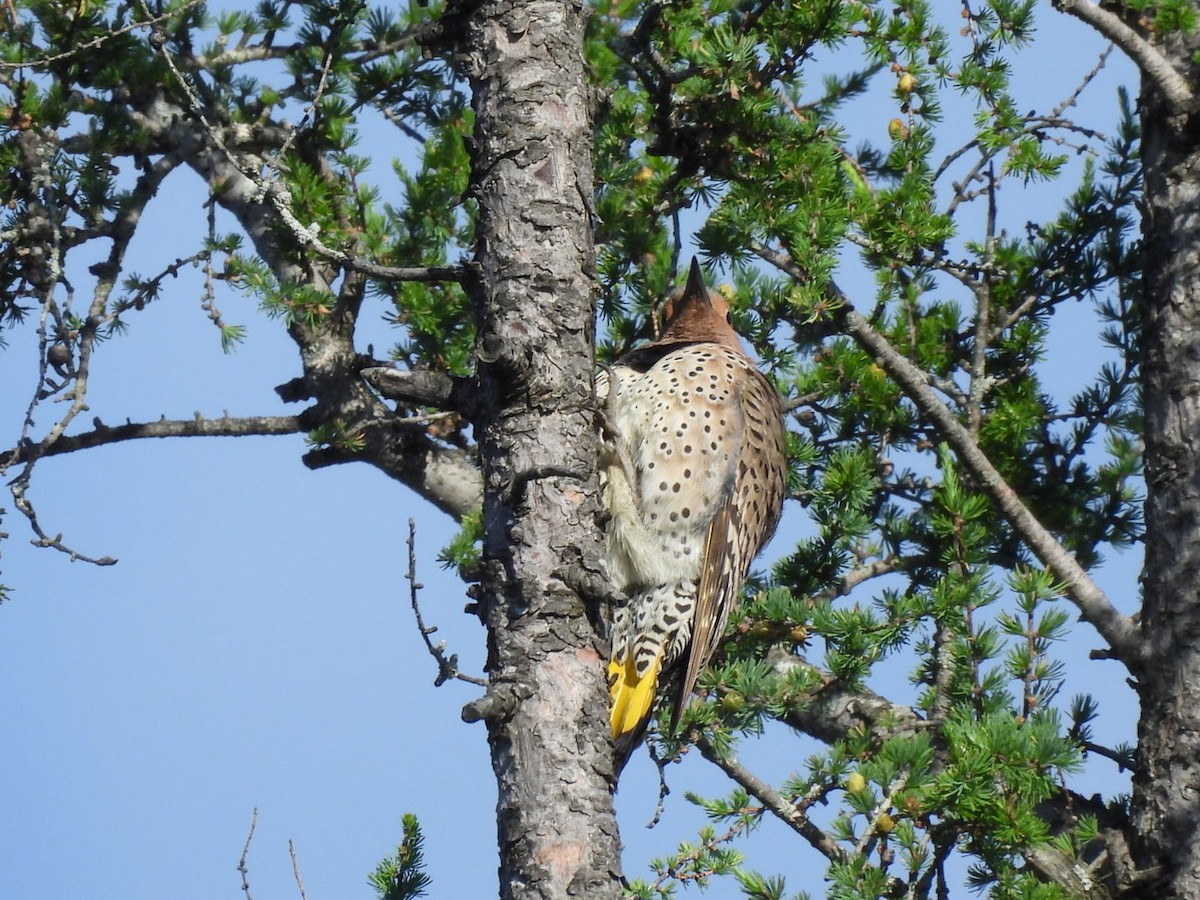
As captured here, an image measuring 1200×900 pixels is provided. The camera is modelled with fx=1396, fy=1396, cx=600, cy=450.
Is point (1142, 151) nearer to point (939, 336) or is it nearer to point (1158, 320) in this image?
point (1158, 320)

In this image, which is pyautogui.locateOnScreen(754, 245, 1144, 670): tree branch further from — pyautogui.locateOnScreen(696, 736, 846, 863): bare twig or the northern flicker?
pyautogui.locateOnScreen(696, 736, 846, 863): bare twig

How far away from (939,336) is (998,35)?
121 cm

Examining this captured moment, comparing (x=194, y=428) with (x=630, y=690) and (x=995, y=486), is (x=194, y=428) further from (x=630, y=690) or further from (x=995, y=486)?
(x=995, y=486)

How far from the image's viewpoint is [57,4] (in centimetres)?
524

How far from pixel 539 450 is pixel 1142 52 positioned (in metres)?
3.56

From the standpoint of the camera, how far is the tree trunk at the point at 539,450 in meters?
2.78

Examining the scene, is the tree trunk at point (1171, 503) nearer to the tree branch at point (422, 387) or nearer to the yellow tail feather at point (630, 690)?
the yellow tail feather at point (630, 690)

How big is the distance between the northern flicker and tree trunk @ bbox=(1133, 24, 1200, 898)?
154 centimetres

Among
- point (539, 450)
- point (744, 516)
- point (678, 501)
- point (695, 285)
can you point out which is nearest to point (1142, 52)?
point (695, 285)

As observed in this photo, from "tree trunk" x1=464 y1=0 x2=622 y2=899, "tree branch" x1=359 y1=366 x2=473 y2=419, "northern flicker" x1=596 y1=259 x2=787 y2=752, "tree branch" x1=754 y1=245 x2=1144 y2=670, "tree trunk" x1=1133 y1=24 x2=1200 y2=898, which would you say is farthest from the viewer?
"tree branch" x1=754 y1=245 x2=1144 y2=670

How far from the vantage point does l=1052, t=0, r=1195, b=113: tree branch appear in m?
5.06

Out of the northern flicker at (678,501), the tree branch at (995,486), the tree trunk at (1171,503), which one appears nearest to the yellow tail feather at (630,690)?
the northern flicker at (678,501)

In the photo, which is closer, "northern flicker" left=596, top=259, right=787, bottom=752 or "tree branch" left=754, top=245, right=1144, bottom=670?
"northern flicker" left=596, top=259, right=787, bottom=752

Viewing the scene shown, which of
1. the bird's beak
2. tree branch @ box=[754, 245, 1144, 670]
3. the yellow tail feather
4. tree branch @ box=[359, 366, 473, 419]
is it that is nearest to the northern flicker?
the yellow tail feather
